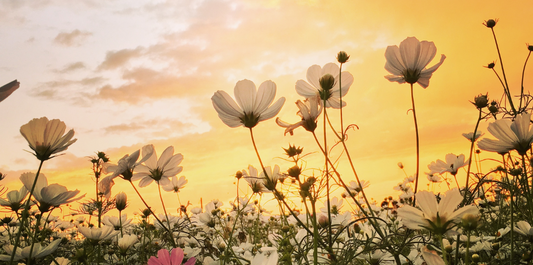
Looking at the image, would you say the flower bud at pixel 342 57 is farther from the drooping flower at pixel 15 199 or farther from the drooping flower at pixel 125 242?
the drooping flower at pixel 15 199

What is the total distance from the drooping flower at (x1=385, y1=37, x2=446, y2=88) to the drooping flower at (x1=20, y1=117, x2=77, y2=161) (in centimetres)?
76

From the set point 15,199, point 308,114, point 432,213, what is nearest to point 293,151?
point 308,114

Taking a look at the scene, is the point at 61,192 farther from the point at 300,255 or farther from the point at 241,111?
the point at 300,255

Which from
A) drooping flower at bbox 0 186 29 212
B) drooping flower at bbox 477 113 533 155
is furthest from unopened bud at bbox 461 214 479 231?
drooping flower at bbox 0 186 29 212

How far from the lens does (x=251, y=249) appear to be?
4.57 ft

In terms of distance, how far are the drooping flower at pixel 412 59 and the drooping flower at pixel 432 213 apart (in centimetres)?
Result: 45

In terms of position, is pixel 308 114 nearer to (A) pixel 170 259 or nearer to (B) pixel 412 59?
(B) pixel 412 59

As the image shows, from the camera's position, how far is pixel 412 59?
0.92 metres

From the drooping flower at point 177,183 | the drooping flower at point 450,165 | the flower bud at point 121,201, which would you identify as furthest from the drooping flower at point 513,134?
the drooping flower at point 177,183

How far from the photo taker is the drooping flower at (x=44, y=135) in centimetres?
70

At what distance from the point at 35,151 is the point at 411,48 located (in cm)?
86

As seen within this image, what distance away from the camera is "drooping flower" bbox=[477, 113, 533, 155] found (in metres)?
0.84

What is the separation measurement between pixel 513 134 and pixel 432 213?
0.43 meters

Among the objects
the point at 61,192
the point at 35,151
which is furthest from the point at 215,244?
the point at 35,151
